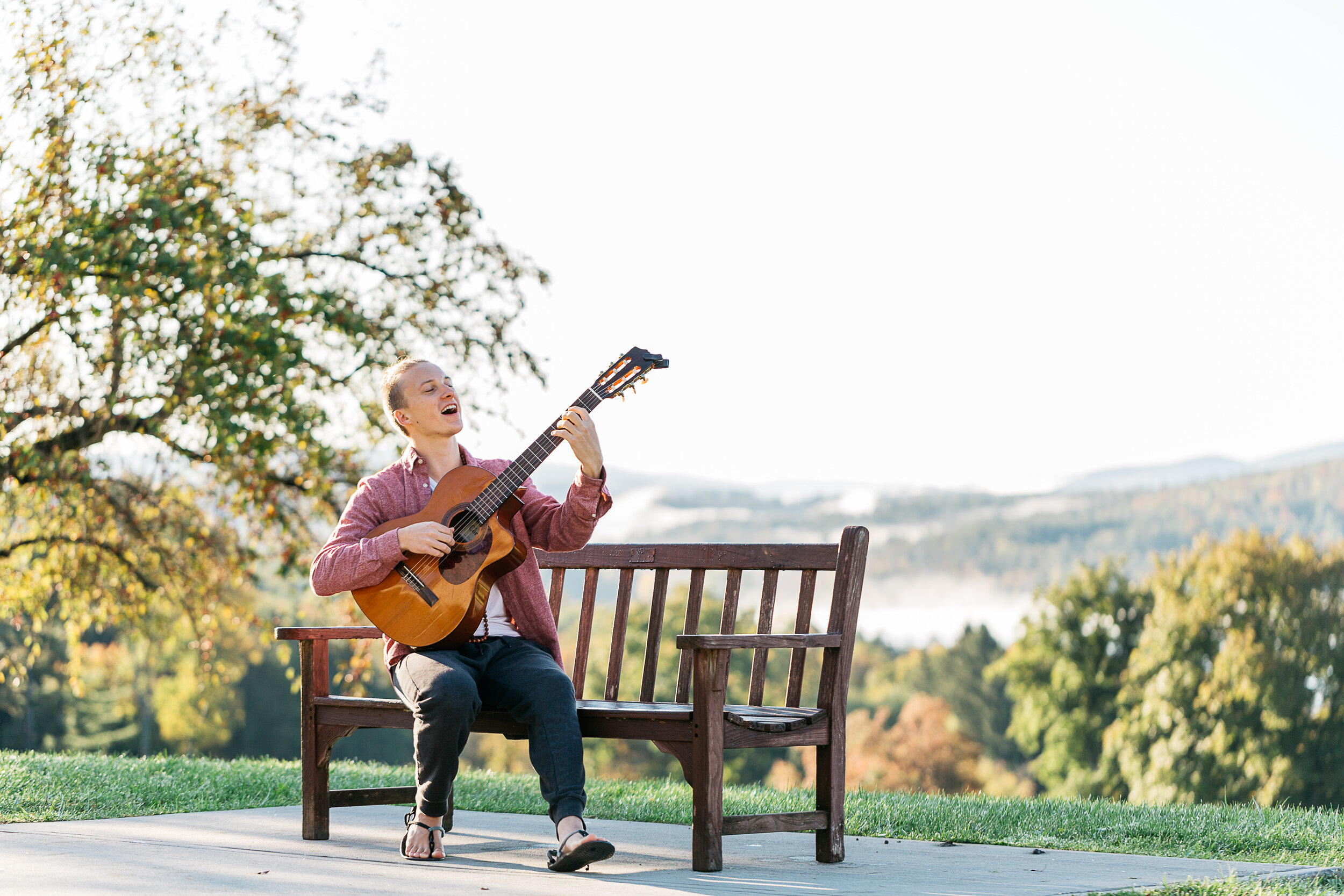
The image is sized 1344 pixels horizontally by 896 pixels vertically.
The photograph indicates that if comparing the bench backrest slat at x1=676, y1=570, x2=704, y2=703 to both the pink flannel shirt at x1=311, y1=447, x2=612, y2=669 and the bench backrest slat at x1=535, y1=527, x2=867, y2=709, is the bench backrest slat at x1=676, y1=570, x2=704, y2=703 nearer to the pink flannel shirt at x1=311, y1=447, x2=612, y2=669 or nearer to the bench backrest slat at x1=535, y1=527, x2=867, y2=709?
the bench backrest slat at x1=535, y1=527, x2=867, y2=709

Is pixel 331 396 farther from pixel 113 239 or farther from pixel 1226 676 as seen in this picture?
pixel 1226 676

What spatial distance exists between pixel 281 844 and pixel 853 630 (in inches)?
73.9

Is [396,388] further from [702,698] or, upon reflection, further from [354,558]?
[702,698]

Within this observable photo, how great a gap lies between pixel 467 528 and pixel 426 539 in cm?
16

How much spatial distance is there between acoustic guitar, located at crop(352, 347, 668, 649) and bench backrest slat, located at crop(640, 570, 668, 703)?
66 centimetres

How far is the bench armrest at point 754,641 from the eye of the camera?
3.65m

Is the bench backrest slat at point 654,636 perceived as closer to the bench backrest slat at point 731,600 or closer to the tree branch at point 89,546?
the bench backrest slat at point 731,600

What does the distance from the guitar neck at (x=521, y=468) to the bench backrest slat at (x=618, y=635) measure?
2.18 ft

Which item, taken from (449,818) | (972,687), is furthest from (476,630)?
(972,687)

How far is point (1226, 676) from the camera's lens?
103 ft

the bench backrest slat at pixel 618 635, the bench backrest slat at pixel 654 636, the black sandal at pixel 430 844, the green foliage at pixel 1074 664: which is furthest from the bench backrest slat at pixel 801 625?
the green foliage at pixel 1074 664

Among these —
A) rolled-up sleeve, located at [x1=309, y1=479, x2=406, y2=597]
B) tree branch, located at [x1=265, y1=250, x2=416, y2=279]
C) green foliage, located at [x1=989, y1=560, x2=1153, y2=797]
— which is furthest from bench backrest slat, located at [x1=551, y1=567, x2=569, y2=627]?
green foliage, located at [x1=989, y1=560, x2=1153, y2=797]

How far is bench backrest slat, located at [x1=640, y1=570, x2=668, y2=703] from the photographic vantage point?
4.51 metres

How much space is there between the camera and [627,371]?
401 centimetres
